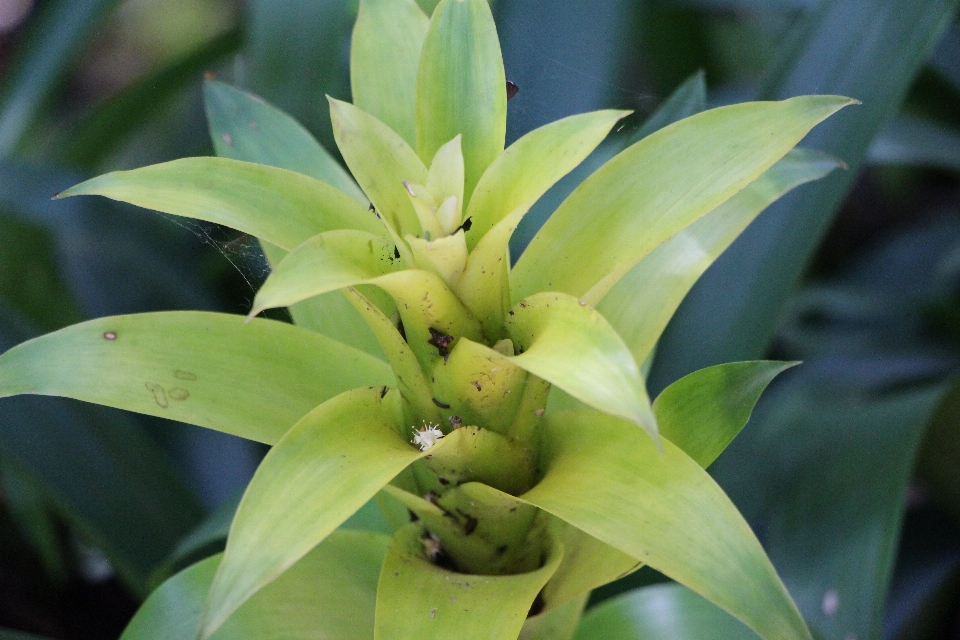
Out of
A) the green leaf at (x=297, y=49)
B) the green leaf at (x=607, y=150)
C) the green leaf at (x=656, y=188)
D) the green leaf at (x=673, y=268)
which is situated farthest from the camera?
the green leaf at (x=297, y=49)

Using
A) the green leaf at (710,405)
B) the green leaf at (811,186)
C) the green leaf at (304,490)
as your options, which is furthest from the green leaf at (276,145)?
A: the green leaf at (811,186)

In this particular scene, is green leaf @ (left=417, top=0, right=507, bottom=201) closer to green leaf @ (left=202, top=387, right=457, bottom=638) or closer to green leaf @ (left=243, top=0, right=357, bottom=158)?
green leaf @ (left=202, top=387, right=457, bottom=638)

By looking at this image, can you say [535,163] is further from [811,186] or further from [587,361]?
[811,186]

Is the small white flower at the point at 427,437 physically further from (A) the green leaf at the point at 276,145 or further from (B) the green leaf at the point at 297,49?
(B) the green leaf at the point at 297,49

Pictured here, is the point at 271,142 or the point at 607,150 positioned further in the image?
the point at 607,150

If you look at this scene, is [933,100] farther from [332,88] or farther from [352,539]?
[352,539]

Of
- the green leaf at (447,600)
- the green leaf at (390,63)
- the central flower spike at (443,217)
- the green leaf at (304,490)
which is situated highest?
the green leaf at (390,63)

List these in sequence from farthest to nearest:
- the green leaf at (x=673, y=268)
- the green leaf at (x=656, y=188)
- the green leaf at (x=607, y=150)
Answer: the green leaf at (x=607, y=150), the green leaf at (x=673, y=268), the green leaf at (x=656, y=188)

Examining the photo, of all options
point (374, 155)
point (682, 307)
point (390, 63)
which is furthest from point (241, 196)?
point (682, 307)

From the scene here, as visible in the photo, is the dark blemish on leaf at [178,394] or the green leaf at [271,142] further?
the green leaf at [271,142]
